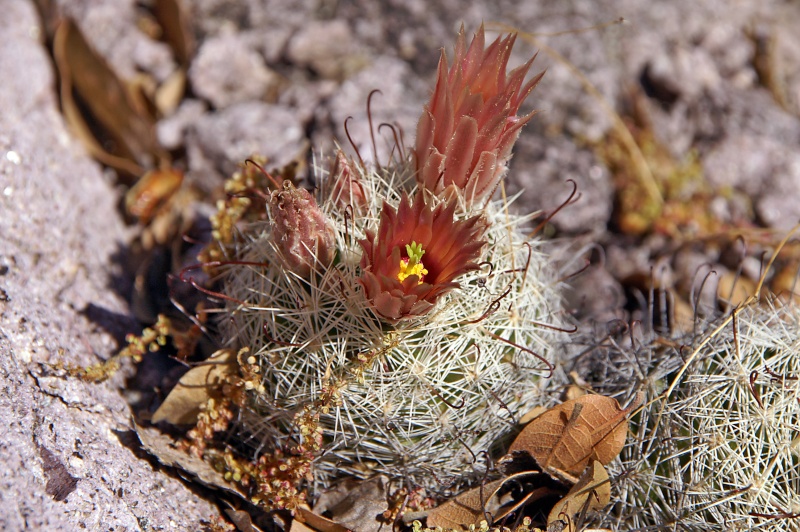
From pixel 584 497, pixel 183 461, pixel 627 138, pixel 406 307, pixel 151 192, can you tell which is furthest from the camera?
pixel 627 138

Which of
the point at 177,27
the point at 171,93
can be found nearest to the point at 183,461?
the point at 171,93

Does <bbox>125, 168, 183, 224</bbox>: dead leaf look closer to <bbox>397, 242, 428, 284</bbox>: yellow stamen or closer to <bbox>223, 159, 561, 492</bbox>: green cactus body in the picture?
<bbox>223, 159, 561, 492</bbox>: green cactus body

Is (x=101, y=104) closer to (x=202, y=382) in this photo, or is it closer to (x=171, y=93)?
(x=171, y=93)

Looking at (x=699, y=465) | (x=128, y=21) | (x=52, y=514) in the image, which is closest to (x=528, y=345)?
(x=699, y=465)

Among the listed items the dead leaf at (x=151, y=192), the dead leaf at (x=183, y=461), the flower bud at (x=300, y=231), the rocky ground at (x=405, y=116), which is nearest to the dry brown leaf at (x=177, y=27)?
the rocky ground at (x=405, y=116)

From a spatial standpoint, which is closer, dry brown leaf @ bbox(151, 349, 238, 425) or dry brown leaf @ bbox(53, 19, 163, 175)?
dry brown leaf @ bbox(151, 349, 238, 425)

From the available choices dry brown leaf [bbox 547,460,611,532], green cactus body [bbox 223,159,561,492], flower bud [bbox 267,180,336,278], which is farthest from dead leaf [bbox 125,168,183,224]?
dry brown leaf [bbox 547,460,611,532]
